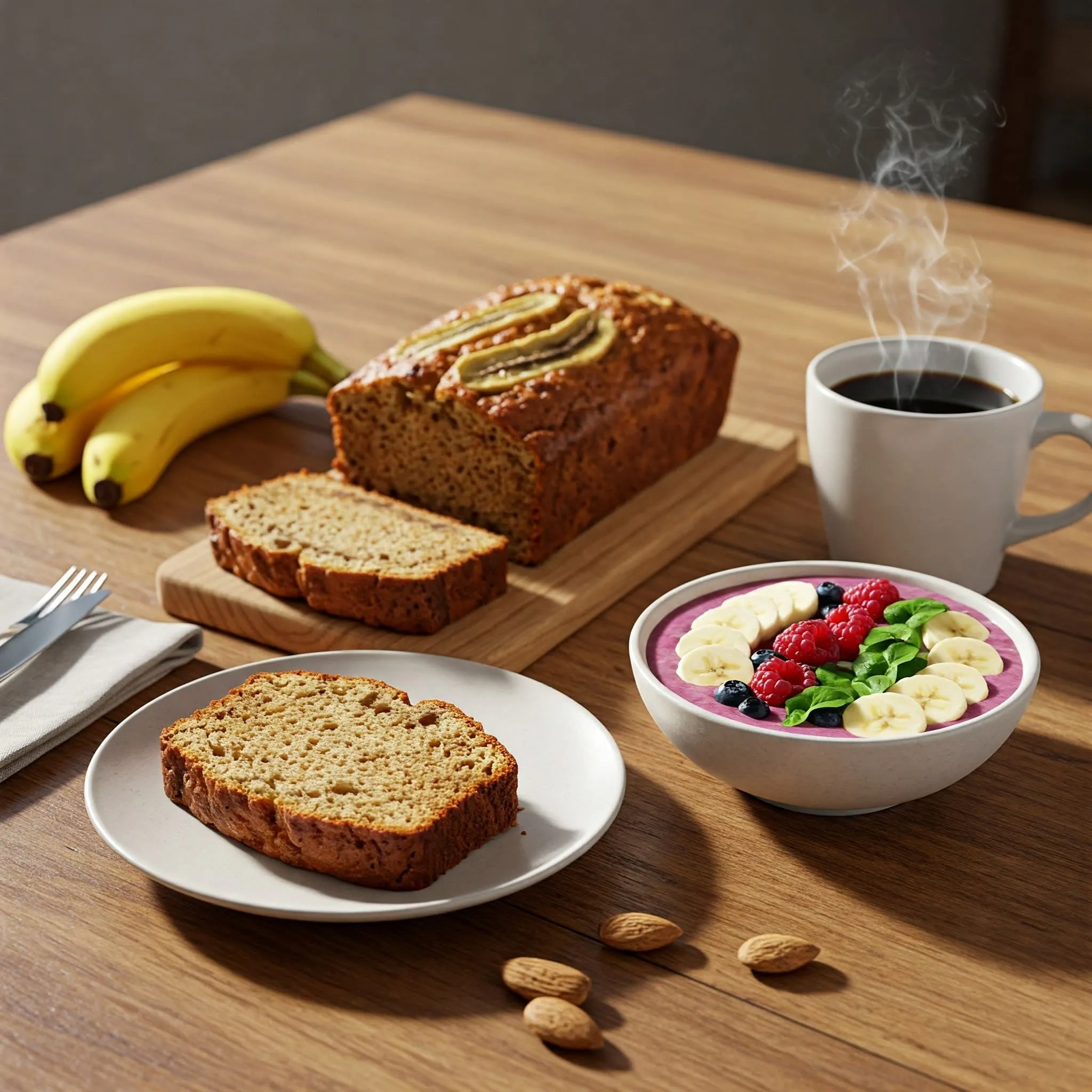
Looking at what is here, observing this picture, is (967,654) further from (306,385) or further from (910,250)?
(910,250)

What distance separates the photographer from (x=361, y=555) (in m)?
1.46

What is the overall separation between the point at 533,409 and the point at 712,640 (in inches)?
18.1

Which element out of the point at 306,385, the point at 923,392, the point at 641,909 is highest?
the point at 923,392

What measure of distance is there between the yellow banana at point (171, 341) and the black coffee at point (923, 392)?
0.72 metres

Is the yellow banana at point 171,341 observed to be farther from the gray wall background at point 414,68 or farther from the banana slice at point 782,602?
the gray wall background at point 414,68

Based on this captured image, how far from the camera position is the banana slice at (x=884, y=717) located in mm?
1062

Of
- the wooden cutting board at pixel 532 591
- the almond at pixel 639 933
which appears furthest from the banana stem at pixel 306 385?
the almond at pixel 639 933

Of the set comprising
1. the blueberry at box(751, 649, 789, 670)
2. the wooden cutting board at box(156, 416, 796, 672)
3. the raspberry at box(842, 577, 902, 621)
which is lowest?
the wooden cutting board at box(156, 416, 796, 672)

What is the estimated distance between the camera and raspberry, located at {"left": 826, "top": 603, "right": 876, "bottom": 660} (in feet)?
3.84

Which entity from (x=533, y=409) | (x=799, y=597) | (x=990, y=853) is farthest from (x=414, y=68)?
(x=990, y=853)

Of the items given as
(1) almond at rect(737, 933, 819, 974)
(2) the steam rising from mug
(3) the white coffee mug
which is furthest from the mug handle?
(1) almond at rect(737, 933, 819, 974)

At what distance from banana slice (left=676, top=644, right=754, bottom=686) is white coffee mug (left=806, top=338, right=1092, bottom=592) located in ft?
1.21

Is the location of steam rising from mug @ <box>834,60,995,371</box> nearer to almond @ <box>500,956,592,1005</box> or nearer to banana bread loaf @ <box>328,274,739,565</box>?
banana bread loaf @ <box>328,274,739,565</box>

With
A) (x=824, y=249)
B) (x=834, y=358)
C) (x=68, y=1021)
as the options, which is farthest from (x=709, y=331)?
(x=68, y=1021)
